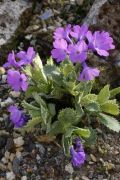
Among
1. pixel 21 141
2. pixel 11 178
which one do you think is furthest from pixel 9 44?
pixel 11 178

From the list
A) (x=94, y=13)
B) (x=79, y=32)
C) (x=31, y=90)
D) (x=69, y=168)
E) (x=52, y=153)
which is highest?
(x=94, y=13)

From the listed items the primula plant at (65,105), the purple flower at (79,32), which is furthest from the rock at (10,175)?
the purple flower at (79,32)

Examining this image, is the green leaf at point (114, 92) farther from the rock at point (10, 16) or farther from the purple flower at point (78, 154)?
the rock at point (10, 16)

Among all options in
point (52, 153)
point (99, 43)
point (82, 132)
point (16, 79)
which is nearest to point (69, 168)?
point (52, 153)

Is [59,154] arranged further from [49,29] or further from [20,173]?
[49,29]

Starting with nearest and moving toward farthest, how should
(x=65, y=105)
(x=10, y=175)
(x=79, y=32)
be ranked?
(x=79, y=32)
(x=10, y=175)
(x=65, y=105)

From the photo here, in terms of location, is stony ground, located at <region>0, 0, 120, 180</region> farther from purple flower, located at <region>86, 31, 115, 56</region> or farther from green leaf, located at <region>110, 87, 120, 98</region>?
purple flower, located at <region>86, 31, 115, 56</region>

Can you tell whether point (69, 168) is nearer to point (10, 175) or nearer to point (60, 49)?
point (10, 175)
